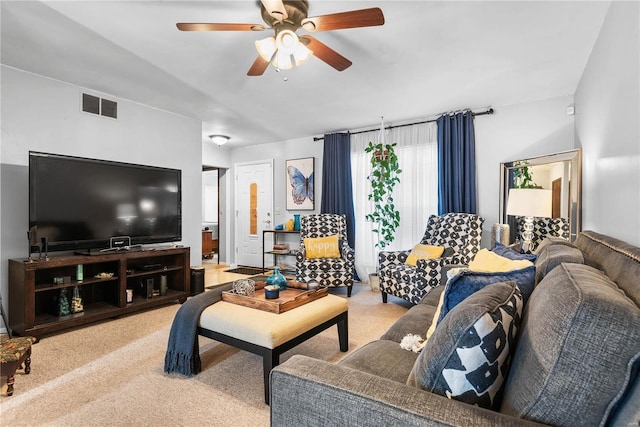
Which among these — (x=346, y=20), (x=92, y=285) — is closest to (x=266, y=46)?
(x=346, y=20)

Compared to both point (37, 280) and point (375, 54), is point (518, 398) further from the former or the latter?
point (37, 280)

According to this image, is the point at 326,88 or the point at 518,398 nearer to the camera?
the point at 518,398

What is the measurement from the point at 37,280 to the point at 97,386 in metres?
1.66

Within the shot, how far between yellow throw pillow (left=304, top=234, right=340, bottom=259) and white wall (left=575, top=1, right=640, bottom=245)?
2.70m

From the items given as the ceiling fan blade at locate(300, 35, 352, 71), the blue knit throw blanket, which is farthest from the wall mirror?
the blue knit throw blanket

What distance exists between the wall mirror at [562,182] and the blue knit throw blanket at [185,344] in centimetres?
331

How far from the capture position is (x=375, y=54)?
2.75 metres

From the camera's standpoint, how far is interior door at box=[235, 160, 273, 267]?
6156mm

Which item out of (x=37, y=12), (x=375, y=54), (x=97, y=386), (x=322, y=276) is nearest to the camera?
(x=97, y=386)

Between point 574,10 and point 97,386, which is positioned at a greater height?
point 574,10

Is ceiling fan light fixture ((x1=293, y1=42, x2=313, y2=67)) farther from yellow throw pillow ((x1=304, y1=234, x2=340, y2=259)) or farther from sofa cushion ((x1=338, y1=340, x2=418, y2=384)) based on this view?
yellow throw pillow ((x1=304, y1=234, x2=340, y2=259))

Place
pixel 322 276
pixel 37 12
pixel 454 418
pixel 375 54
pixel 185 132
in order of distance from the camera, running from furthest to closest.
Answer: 1. pixel 185 132
2. pixel 322 276
3. pixel 375 54
4. pixel 37 12
5. pixel 454 418

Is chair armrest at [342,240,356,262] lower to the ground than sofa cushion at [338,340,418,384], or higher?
higher

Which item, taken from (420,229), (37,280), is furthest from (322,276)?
(37,280)
